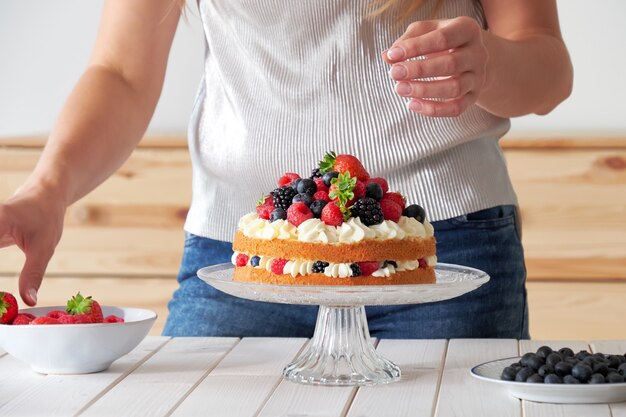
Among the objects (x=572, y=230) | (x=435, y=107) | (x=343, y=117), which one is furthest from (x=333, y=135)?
(x=572, y=230)

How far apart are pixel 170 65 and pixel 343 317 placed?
83.4 inches

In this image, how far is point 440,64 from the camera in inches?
47.3

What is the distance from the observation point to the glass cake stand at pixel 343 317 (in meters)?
1.20

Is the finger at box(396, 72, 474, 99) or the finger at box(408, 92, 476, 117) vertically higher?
the finger at box(396, 72, 474, 99)

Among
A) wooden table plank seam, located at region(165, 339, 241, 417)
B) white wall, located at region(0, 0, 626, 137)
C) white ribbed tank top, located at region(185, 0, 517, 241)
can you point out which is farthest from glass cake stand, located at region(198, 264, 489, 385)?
white wall, located at region(0, 0, 626, 137)

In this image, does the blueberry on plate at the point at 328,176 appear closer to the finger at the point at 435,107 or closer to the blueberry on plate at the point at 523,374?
the finger at the point at 435,107

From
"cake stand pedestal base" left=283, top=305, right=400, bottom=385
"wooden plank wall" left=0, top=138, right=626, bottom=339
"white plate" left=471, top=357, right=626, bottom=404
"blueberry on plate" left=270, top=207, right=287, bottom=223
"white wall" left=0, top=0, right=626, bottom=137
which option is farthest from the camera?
"white wall" left=0, top=0, right=626, bottom=137

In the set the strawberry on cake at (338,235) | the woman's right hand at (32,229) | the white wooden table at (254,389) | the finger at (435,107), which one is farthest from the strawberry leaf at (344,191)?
the woman's right hand at (32,229)

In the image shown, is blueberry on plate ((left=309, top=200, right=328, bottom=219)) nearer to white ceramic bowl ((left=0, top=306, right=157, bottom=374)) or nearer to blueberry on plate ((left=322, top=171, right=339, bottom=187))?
blueberry on plate ((left=322, top=171, right=339, bottom=187))

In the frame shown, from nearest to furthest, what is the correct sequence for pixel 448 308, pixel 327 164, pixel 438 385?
1. pixel 438 385
2. pixel 327 164
3. pixel 448 308

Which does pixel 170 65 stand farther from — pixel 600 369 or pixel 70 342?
Result: pixel 600 369

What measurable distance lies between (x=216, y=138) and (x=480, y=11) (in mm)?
485

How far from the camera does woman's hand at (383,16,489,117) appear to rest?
119 centimetres

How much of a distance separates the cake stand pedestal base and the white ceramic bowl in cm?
21
